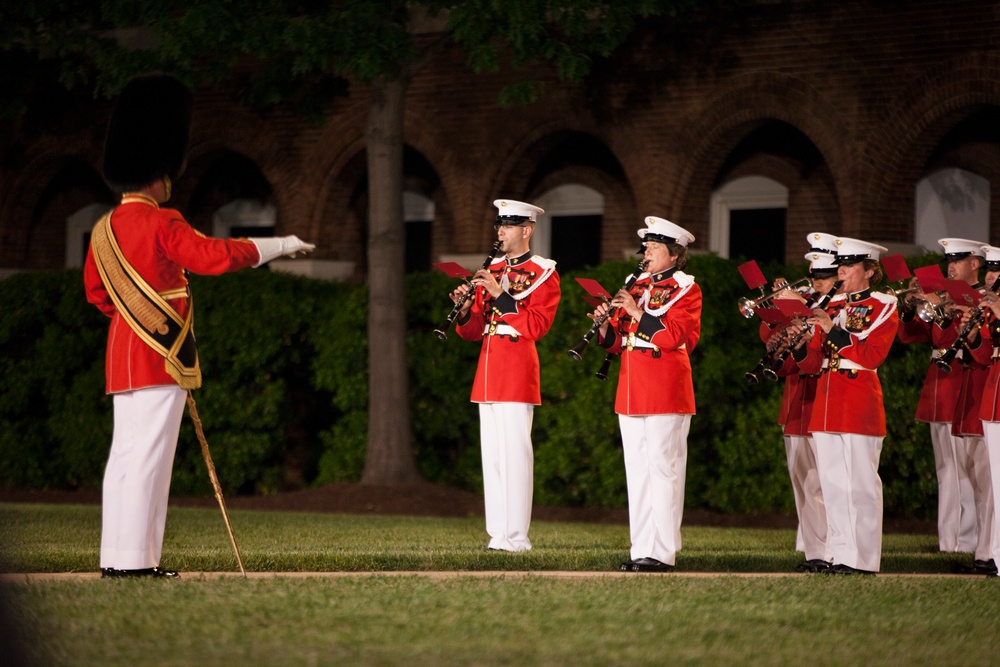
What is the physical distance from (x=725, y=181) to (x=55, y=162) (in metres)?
9.96

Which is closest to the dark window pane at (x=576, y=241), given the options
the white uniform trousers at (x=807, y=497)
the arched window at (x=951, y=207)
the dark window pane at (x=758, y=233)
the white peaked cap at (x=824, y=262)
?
the dark window pane at (x=758, y=233)

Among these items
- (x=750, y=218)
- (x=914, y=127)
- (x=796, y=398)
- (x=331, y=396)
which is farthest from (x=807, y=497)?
(x=750, y=218)

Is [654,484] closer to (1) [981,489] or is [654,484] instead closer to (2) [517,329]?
(2) [517,329]

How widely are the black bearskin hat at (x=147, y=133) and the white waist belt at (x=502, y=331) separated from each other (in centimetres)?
268

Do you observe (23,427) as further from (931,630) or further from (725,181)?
(931,630)

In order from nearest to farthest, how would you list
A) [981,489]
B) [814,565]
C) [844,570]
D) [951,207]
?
[844,570] < [814,565] < [981,489] < [951,207]

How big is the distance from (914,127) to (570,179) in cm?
534

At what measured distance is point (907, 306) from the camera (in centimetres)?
1003

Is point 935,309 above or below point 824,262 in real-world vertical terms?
below

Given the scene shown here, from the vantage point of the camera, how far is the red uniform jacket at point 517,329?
9.81 m

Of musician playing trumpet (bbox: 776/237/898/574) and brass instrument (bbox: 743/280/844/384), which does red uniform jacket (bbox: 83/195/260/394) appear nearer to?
brass instrument (bbox: 743/280/844/384)

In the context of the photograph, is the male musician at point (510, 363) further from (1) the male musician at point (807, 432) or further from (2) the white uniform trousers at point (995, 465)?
(2) the white uniform trousers at point (995, 465)

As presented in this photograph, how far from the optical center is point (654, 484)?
885 cm

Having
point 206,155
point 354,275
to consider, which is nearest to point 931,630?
point 354,275
